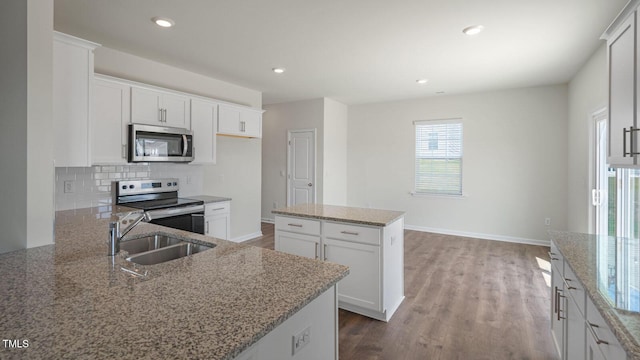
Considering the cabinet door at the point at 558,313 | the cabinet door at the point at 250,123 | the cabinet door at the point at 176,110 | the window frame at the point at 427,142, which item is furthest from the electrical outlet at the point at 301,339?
the window frame at the point at 427,142

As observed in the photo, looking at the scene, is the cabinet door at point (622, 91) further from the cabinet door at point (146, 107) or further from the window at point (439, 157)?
the cabinet door at point (146, 107)

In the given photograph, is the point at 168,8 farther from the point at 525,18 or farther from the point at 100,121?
the point at 525,18

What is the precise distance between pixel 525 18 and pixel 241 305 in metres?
3.26

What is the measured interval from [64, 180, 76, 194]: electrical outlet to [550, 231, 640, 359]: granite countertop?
414 cm

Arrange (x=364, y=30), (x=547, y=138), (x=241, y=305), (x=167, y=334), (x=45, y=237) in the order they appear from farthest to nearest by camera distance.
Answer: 1. (x=547, y=138)
2. (x=364, y=30)
3. (x=45, y=237)
4. (x=241, y=305)
5. (x=167, y=334)

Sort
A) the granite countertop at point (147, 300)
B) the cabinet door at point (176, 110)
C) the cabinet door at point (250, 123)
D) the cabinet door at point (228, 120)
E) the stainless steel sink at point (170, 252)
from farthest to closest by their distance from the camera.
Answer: the cabinet door at point (250, 123) < the cabinet door at point (228, 120) < the cabinet door at point (176, 110) < the stainless steel sink at point (170, 252) < the granite countertop at point (147, 300)

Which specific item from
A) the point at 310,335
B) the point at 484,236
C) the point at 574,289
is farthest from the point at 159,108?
the point at 484,236

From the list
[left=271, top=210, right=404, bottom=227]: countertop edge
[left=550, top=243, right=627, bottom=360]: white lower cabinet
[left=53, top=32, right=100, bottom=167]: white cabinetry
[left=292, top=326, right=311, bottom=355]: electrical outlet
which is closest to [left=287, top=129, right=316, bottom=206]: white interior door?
[left=271, top=210, right=404, bottom=227]: countertop edge

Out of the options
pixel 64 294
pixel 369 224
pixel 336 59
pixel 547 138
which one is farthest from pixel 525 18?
pixel 64 294

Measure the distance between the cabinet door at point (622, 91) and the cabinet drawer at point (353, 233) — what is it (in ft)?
5.15

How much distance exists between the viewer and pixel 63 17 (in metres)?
2.74

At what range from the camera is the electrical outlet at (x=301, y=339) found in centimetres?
109

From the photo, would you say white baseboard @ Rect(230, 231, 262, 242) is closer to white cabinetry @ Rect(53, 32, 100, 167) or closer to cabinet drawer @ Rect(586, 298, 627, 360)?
white cabinetry @ Rect(53, 32, 100, 167)

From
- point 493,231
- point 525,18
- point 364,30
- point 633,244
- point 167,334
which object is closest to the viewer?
point 167,334
